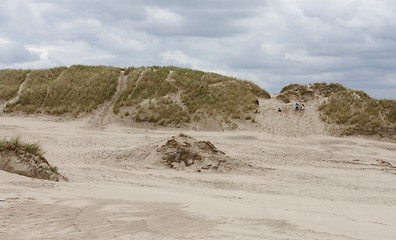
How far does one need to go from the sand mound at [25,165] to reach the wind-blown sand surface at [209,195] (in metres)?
0.68

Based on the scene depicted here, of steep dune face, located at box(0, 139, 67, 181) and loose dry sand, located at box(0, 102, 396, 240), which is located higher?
steep dune face, located at box(0, 139, 67, 181)

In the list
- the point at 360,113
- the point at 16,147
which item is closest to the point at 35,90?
the point at 360,113

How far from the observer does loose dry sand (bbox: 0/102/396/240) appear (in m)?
7.02

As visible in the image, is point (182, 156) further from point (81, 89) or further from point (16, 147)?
point (81, 89)

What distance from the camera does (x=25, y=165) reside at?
1105 cm

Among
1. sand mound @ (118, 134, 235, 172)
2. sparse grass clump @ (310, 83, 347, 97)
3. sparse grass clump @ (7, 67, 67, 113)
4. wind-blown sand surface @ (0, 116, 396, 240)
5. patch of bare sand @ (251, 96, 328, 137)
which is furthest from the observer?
sparse grass clump @ (310, 83, 347, 97)

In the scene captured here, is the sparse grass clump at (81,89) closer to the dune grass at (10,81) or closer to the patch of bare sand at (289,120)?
the dune grass at (10,81)

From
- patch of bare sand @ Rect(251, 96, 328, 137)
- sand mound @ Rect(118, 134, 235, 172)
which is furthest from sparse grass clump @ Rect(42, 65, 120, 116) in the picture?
sand mound @ Rect(118, 134, 235, 172)

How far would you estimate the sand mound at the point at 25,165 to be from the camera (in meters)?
10.9

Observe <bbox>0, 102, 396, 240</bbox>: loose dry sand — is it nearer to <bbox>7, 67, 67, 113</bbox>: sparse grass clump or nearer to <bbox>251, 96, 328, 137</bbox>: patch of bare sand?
<bbox>251, 96, 328, 137</bbox>: patch of bare sand

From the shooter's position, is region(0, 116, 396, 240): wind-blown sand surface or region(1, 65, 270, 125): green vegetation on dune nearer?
region(0, 116, 396, 240): wind-blown sand surface

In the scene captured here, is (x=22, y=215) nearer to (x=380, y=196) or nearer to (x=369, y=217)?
(x=369, y=217)

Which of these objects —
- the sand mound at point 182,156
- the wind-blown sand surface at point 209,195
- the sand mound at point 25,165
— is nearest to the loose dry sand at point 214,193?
the wind-blown sand surface at point 209,195

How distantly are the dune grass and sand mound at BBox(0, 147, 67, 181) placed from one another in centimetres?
2630
